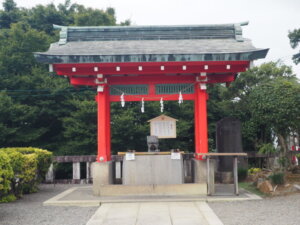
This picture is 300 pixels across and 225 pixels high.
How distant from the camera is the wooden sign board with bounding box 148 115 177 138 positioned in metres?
10.2

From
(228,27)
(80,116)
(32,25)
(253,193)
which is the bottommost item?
(253,193)

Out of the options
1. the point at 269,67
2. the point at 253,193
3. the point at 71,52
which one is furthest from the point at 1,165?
the point at 269,67

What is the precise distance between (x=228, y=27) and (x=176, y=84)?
2.76m

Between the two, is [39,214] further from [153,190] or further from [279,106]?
[279,106]

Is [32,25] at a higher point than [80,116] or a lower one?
higher

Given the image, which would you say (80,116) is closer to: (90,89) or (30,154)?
(90,89)

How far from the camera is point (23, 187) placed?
9.70 metres

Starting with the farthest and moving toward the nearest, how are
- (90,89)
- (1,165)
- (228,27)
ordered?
(90,89) → (228,27) → (1,165)

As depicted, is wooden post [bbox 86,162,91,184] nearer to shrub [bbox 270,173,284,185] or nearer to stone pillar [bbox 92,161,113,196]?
stone pillar [bbox 92,161,113,196]

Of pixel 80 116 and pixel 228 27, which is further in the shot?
pixel 80 116

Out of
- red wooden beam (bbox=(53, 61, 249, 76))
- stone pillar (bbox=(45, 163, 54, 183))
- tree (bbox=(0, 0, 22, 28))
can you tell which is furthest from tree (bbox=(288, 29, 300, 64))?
tree (bbox=(0, 0, 22, 28))

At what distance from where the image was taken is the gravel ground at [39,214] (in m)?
6.26

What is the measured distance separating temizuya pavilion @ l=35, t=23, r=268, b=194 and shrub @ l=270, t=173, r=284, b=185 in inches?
82.7

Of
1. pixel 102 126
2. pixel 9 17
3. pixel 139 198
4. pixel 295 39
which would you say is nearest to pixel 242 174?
pixel 139 198
